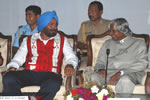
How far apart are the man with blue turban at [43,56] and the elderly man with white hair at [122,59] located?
375 millimetres

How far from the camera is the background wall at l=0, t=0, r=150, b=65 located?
587 cm

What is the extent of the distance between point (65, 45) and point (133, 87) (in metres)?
1.01

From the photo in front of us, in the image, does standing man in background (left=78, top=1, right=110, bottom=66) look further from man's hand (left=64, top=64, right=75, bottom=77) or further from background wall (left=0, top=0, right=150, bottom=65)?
man's hand (left=64, top=64, right=75, bottom=77)

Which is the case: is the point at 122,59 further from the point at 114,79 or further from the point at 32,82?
the point at 32,82

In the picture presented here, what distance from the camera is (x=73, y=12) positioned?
6.00 meters

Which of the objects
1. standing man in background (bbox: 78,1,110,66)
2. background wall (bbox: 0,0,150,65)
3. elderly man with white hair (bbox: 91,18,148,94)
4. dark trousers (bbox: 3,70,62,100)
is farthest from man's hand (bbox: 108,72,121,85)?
background wall (bbox: 0,0,150,65)

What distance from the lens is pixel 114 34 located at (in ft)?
13.5

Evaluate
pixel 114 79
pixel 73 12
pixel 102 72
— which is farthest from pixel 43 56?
pixel 73 12

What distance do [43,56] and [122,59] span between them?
100 cm

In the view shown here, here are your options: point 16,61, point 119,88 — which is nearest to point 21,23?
point 16,61

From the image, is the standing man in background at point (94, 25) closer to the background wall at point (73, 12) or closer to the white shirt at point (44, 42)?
the background wall at point (73, 12)

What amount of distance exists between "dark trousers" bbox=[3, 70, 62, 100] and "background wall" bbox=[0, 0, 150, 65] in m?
2.19

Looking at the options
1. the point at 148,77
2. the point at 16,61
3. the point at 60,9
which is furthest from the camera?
the point at 60,9

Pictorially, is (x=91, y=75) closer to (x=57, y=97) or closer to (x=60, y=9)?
(x=57, y=97)
